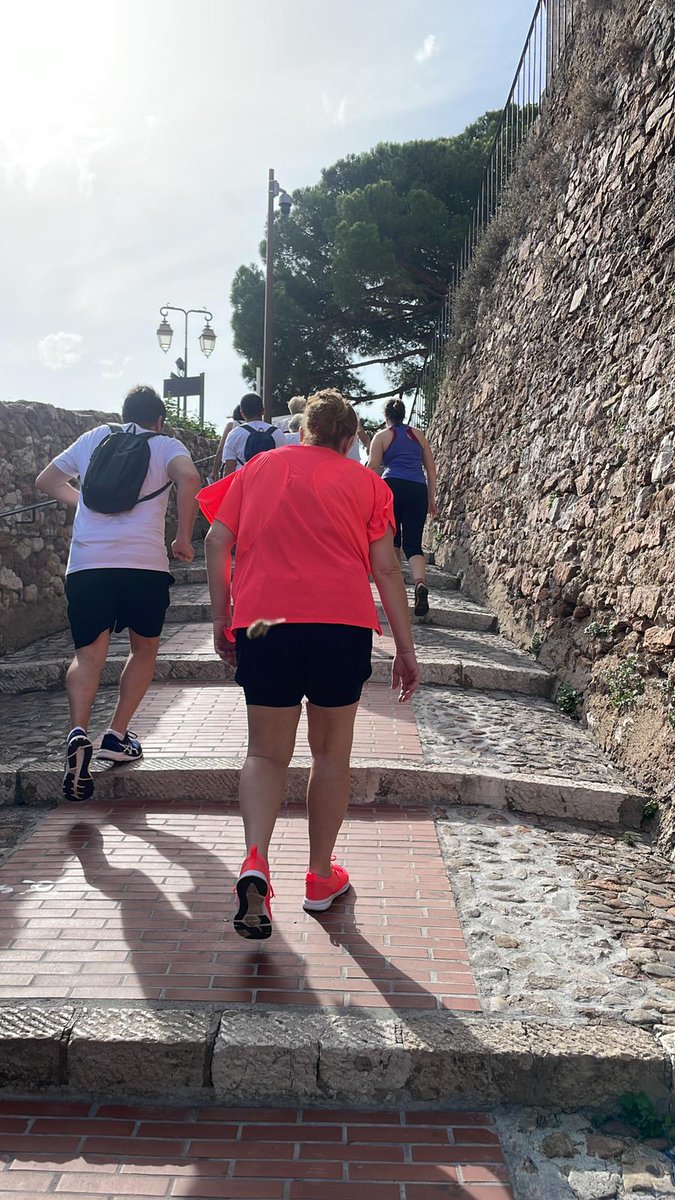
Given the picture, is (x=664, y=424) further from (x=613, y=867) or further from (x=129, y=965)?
(x=129, y=965)

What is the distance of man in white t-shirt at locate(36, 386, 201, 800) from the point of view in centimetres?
395

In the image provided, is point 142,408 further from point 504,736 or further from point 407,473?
A: point 407,473

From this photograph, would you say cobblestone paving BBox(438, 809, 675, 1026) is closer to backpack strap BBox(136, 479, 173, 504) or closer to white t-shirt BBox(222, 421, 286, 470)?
backpack strap BBox(136, 479, 173, 504)

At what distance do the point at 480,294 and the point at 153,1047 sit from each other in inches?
398

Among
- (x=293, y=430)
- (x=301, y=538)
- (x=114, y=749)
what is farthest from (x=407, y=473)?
(x=301, y=538)

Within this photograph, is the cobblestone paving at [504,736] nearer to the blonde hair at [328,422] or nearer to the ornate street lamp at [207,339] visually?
the blonde hair at [328,422]

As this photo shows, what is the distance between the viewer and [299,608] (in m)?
2.74

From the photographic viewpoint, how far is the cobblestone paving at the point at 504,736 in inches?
173

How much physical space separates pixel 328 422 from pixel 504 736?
8.19 ft

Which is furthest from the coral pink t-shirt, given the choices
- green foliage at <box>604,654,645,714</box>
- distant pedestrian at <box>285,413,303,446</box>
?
distant pedestrian at <box>285,413,303,446</box>

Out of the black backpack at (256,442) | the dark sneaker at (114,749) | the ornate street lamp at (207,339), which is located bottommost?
the dark sneaker at (114,749)

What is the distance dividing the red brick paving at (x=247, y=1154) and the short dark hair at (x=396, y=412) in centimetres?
554

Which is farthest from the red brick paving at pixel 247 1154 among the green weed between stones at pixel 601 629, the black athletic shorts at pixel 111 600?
the green weed between stones at pixel 601 629

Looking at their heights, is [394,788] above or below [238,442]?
below
